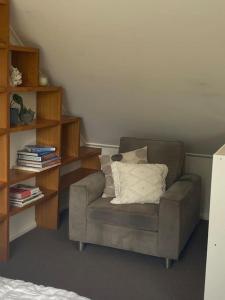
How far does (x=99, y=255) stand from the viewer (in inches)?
130

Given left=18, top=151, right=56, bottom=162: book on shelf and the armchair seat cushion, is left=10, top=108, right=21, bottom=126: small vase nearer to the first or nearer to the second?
left=18, top=151, right=56, bottom=162: book on shelf

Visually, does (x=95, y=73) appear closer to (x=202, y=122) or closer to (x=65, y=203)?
(x=202, y=122)

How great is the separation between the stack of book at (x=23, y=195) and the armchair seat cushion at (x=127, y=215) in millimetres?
506

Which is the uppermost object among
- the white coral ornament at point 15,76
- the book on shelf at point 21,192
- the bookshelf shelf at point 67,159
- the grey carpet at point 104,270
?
the white coral ornament at point 15,76

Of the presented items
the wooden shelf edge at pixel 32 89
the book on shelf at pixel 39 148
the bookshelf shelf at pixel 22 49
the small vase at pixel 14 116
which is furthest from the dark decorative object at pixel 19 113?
the bookshelf shelf at pixel 22 49

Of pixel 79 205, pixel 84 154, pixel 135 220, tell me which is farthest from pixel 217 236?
pixel 84 154

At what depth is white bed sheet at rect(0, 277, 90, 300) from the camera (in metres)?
1.49

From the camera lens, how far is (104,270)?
10.0ft

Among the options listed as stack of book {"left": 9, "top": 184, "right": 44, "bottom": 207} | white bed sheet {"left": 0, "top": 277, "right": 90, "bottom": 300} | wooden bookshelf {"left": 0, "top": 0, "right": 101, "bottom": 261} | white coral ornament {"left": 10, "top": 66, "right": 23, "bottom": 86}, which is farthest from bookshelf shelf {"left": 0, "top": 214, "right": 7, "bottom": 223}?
white bed sheet {"left": 0, "top": 277, "right": 90, "bottom": 300}

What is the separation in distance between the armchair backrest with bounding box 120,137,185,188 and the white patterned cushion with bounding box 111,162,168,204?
0.84 ft

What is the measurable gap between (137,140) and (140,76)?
0.69m

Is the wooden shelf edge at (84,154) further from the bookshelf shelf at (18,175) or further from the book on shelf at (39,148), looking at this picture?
the bookshelf shelf at (18,175)

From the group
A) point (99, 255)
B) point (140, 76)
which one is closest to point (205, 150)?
point (140, 76)

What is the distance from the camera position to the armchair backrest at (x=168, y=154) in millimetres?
3658
